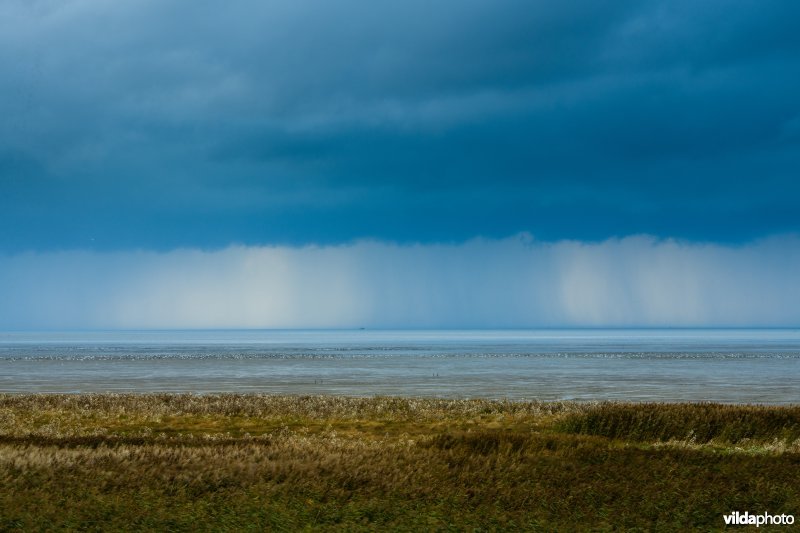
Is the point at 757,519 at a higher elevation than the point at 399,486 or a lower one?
lower

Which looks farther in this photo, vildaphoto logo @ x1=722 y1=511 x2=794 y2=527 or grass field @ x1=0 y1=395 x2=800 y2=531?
vildaphoto logo @ x1=722 y1=511 x2=794 y2=527

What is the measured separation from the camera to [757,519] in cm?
1175

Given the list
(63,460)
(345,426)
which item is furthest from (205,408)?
(63,460)

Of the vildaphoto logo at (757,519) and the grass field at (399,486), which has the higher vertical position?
the grass field at (399,486)

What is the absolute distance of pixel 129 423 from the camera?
2955 centimetres

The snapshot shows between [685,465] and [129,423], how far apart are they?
823 inches

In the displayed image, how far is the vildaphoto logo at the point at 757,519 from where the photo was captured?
11.6 m

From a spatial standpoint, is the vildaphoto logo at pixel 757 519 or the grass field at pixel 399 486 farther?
the vildaphoto logo at pixel 757 519

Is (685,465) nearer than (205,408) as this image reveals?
Yes

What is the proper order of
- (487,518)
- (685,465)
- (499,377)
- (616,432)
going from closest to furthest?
(487,518), (685,465), (616,432), (499,377)

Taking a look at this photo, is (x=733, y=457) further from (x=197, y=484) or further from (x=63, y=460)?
(x=63, y=460)

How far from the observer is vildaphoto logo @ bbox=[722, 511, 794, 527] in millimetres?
11594

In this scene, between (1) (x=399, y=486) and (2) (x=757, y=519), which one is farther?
(1) (x=399, y=486)

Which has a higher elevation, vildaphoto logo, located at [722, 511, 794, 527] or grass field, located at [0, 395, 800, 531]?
grass field, located at [0, 395, 800, 531]
